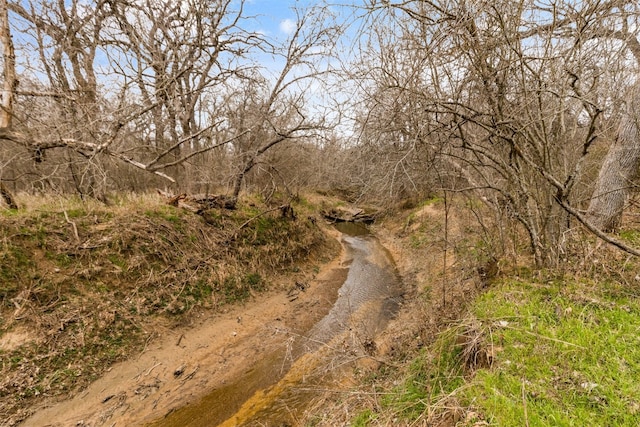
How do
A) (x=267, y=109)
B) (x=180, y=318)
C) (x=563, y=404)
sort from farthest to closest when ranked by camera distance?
(x=267, y=109), (x=180, y=318), (x=563, y=404)

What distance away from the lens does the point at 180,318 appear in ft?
17.6

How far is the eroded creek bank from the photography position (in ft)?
11.9

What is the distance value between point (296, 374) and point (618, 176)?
5.74 metres

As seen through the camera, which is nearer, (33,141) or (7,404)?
(7,404)

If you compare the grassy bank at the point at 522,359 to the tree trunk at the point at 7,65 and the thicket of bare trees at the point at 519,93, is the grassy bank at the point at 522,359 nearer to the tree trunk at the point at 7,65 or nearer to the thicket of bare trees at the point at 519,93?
the thicket of bare trees at the point at 519,93

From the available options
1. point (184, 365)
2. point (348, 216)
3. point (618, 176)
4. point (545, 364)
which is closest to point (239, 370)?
point (184, 365)

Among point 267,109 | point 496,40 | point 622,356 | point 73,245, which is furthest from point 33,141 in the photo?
point 622,356

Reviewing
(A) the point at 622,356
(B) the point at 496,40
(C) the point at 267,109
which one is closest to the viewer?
(A) the point at 622,356

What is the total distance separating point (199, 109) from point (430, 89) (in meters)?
7.74

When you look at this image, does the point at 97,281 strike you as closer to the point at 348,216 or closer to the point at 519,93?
the point at 519,93

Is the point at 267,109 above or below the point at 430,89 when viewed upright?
above

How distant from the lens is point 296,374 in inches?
175

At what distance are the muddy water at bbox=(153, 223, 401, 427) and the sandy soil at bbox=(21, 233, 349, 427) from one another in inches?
8.4

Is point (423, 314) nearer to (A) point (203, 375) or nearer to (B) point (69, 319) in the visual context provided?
(A) point (203, 375)
